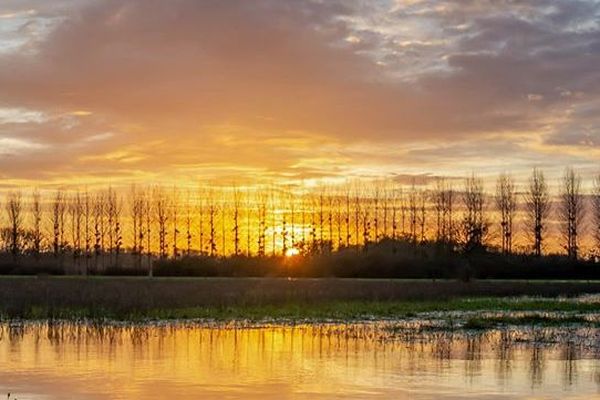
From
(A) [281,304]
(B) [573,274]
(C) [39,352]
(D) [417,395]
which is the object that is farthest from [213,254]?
(D) [417,395]

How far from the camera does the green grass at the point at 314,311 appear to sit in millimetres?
30844

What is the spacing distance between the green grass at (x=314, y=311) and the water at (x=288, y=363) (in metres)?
2.78

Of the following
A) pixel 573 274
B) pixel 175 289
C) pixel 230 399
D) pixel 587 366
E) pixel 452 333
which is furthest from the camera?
pixel 573 274

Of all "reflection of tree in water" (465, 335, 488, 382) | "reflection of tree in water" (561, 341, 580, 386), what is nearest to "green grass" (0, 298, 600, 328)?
"reflection of tree in water" (465, 335, 488, 382)

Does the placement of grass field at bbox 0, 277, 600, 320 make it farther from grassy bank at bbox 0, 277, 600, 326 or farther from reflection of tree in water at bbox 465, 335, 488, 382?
reflection of tree in water at bbox 465, 335, 488, 382

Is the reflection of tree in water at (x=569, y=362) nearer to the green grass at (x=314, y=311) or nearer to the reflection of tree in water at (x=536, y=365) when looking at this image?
the reflection of tree in water at (x=536, y=365)

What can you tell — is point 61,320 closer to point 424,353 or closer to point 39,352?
point 39,352

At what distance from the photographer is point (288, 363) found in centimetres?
1975

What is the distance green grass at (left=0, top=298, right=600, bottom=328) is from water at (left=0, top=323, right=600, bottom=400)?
2.78 m

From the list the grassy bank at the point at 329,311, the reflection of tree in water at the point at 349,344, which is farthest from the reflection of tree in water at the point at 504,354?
the grassy bank at the point at 329,311

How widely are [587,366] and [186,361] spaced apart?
9447 mm

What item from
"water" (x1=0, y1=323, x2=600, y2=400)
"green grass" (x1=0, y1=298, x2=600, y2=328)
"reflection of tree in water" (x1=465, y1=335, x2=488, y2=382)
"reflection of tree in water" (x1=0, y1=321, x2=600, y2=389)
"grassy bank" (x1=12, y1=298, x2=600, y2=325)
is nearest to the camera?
"water" (x1=0, y1=323, x2=600, y2=400)

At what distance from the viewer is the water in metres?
15.8

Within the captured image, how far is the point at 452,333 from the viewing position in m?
27.0
